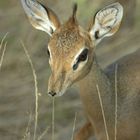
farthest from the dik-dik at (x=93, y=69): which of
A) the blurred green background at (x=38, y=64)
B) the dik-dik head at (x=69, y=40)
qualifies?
the blurred green background at (x=38, y=64)

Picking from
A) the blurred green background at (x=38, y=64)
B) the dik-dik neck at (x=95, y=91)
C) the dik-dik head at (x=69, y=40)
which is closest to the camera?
the dik-dik head at (x=69, y=40)

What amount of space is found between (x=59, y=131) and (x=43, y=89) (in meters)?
0.81

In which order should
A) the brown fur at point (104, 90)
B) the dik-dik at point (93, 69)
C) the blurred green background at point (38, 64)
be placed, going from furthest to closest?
1. the blurred green background at point (38, 64)
2. the brown fur at point (104, 90)
3. the dik-dik at point (93, 69)

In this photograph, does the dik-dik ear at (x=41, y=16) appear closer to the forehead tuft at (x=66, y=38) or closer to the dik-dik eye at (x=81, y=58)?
the forehead tuft at (x=66, y=38)

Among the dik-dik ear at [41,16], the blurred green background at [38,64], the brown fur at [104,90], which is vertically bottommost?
the blurred green background at [38,64]

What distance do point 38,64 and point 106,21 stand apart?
11.1ft

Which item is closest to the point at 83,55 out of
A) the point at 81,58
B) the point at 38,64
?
the point at 81,58

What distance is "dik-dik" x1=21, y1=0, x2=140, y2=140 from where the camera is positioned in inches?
281

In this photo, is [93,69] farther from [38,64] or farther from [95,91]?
[38,64]

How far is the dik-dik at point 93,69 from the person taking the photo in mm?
7133

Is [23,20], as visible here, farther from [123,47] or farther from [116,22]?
[116,22]

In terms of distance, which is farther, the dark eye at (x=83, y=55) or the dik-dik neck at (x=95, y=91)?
the dik-dik neck at (x=95, y=91)

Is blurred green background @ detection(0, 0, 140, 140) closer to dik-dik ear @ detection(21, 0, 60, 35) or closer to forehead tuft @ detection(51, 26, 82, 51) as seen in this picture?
dik-dik ear @ detection(21, 0, 60, 35)

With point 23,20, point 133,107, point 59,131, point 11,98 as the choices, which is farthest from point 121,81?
point 23,20
